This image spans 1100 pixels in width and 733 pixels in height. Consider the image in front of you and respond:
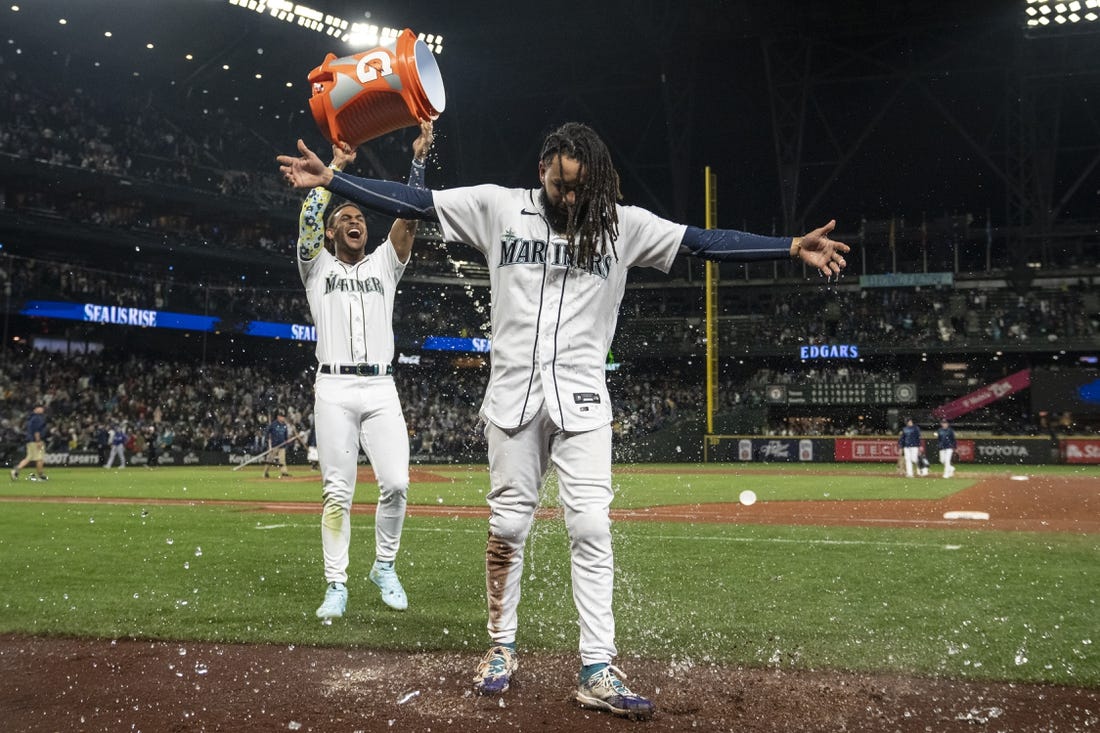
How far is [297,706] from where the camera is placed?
A: 3527 mm

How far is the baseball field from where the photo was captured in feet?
11.5

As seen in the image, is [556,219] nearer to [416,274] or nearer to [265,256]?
[265,256]

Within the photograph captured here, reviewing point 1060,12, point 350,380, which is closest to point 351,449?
point 350,380

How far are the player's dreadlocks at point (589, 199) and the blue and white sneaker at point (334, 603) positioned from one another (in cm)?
268

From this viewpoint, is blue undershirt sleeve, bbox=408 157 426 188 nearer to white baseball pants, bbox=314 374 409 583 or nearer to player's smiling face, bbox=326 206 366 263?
player's smiling face, bbox=326 206 366 263

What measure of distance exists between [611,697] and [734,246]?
75.0 inches

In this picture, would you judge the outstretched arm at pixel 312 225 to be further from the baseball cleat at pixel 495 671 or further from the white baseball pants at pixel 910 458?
the white baseball pants at pixel 910 458

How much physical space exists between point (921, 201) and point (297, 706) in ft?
149

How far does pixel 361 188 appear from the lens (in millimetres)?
3764

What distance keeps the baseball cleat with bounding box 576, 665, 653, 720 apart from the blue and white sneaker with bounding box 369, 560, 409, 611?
88.6 inches

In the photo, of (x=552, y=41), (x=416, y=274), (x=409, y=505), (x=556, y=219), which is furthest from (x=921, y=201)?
(x=556, y=219)

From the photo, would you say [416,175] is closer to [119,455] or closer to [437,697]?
[437,697]

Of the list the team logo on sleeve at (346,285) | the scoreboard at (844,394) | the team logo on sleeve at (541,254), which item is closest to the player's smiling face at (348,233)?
the team logo on sleeve at (346,285)

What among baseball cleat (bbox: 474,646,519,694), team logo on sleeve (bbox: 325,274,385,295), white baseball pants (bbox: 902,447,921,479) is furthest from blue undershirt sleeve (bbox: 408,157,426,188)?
white baseball pants (bbox: 902,447,921,479)
